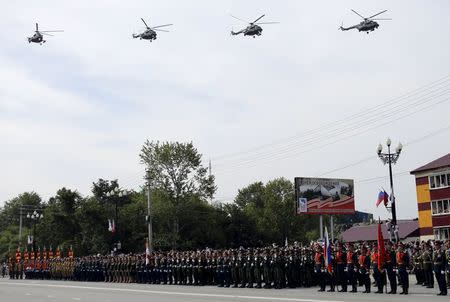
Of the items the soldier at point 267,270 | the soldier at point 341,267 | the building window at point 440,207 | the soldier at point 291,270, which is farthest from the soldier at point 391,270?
the building window at point 440,207

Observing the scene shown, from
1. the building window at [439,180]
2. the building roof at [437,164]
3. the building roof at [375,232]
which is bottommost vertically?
the building roof at [375,232]

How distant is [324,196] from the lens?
44.9 meters

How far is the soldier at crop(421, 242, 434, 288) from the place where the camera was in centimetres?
2114

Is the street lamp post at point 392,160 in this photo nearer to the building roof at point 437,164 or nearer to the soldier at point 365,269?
the soldier at point 365,269

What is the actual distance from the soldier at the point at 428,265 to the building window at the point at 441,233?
1502 inches

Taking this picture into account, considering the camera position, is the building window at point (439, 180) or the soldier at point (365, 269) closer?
the soldier at point (365, 269)

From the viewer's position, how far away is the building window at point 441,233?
57.4m

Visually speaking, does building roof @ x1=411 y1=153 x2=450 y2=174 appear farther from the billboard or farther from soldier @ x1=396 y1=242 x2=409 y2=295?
soldier @ x1=396 y1=242 x2=409 y2=295

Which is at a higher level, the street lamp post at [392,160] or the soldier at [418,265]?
the street lamp post at [392,160]

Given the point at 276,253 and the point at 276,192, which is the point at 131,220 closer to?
the point at 276,192

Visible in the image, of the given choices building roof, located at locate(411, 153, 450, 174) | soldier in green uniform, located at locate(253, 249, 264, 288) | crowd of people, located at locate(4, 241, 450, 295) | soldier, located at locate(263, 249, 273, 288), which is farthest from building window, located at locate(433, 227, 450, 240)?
soldier, located at locate(263, 249, 273, 288)

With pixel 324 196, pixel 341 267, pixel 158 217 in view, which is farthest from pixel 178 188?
pixel 341 267

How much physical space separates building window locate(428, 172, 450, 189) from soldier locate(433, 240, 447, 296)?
128 feet

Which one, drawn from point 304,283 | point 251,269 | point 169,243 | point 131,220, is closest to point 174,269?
point 251,269
